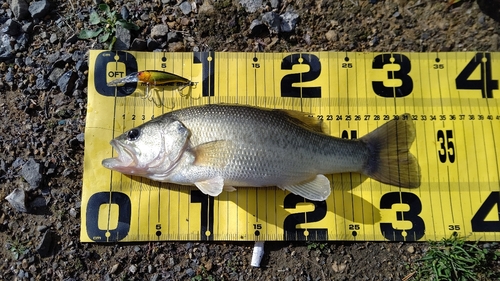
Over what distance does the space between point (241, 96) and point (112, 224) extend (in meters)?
1.95

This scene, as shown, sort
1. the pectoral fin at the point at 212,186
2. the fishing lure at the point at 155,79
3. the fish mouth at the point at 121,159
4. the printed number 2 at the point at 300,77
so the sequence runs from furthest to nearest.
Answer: the printed number 2 at the point at 300,77, the fishing lure at the point at 155,79, the fish mouth at the point at 121,159, the pectoral fin at the point at 212,186

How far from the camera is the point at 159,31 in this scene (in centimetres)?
397

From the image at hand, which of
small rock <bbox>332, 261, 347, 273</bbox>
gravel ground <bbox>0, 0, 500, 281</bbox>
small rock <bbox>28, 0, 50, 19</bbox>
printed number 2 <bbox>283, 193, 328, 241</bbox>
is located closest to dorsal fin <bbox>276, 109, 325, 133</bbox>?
printed number 2 <bbox>283, 193, 328, 241</bbox>

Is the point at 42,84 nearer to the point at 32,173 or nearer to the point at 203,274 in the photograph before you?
the point at 32,173

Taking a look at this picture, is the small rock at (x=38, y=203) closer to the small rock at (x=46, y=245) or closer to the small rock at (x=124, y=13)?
the small rock at (x=46, y=245)

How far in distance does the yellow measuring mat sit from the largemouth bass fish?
0.92ft

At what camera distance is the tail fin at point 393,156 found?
3.58 meters

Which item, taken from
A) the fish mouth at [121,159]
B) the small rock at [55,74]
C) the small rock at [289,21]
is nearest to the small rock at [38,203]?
the fish mouth at [121,159]

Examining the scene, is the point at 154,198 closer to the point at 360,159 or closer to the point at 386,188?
the point at 360,159

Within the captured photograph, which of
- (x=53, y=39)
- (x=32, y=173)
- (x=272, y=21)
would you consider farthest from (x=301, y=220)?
(x=53, y=39)

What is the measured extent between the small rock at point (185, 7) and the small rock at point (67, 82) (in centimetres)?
146

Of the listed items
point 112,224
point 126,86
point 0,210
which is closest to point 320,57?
point 126,86

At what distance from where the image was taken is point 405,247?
3.59 meters

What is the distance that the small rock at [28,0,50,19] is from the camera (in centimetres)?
400
